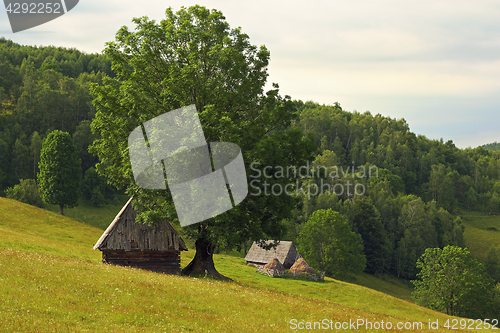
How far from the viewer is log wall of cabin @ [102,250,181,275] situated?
28359 mm

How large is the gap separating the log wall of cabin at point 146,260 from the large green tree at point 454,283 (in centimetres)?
5102

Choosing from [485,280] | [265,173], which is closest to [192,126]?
[265,173]

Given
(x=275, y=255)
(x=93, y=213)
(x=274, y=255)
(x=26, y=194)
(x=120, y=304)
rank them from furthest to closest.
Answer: (x=93, y=213) < (x=26, y=194) < (x=275, y=255) < (x=274, y=255) < (x=120, y=304)

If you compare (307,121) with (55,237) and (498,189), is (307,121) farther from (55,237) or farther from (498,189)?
(55,237)

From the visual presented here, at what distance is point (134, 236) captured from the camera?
28406 mm

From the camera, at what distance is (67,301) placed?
14.8m

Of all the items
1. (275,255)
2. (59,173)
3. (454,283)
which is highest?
(59,173)

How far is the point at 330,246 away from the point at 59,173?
5156 cm

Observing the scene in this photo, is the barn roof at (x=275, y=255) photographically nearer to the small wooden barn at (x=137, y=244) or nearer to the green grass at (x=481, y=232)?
the small wooden barn at (x=137, y=244)

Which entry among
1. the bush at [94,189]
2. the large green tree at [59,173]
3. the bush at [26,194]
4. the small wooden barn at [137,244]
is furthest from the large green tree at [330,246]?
the small wooden barn at [137,244]

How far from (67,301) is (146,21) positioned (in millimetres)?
19696

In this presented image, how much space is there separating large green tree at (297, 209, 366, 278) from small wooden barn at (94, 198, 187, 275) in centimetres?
5175

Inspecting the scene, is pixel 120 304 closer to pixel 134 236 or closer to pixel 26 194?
pixel 134 236

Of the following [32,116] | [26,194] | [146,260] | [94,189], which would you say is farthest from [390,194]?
[146,260]
